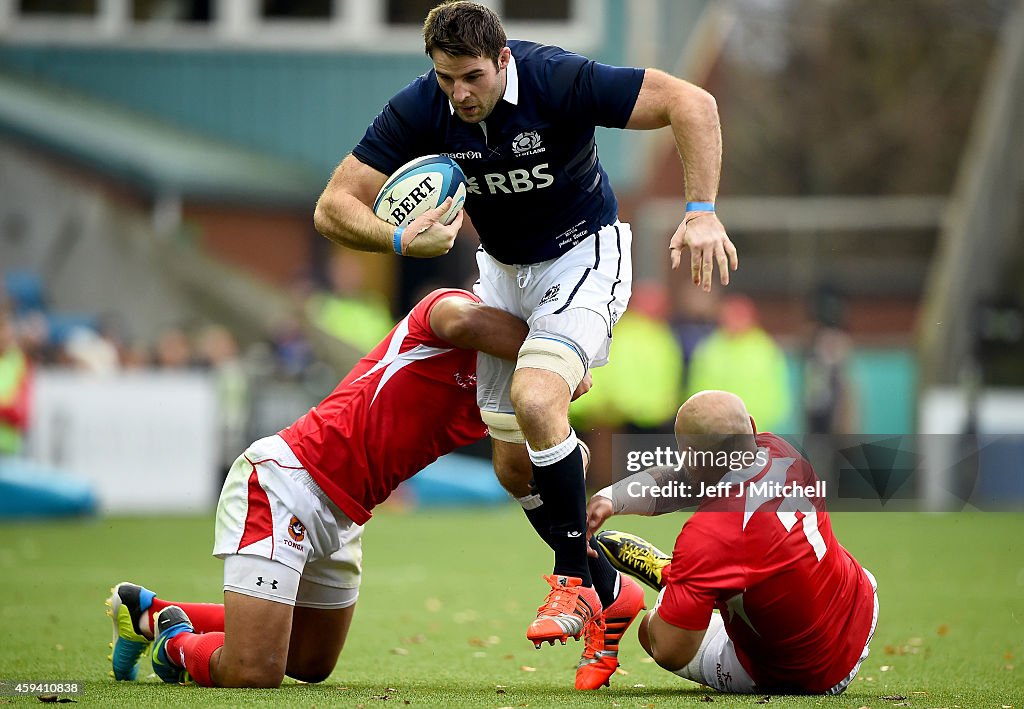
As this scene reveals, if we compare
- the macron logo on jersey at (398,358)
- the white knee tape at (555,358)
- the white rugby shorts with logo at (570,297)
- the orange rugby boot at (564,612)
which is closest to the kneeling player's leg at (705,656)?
the orange rugby boot at (564,612)

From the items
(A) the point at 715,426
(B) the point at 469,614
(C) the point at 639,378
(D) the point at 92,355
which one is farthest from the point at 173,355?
(A) the point at 715,426

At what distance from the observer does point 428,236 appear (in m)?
5.58

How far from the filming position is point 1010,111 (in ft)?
62.1

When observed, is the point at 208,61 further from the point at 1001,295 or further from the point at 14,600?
the point at 14,600

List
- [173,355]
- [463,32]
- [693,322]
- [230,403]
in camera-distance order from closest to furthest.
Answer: [463,32] < [230,403] < [173,355] < [693,322]

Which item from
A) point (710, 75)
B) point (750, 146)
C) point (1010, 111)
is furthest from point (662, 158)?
point (750, 146)

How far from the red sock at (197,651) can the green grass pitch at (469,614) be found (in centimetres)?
11

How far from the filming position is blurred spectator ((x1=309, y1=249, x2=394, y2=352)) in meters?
16.9

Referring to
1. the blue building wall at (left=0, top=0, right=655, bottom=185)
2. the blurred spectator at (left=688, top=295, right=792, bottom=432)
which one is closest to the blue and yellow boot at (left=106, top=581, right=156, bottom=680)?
the blurred spectator at (left=688, top=295, right=792, bottom=432)

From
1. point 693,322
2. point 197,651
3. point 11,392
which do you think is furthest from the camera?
point 693,322

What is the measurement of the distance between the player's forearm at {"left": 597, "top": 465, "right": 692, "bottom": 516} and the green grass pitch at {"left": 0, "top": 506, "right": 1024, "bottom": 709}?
2.28 ft

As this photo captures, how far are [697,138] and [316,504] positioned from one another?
2.04 m

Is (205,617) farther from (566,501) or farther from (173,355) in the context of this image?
(173,355)

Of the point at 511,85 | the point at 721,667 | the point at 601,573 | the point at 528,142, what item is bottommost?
the point at 721,667
